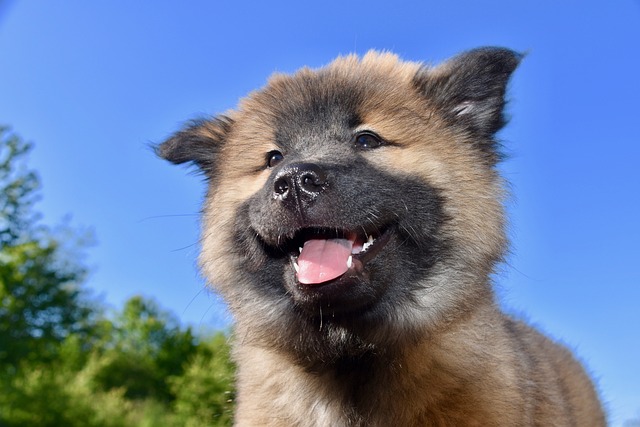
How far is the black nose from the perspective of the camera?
10.5 feet

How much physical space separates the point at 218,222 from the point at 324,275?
103cm

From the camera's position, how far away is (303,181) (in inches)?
127

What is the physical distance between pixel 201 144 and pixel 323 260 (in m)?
1.64

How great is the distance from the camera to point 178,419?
21.0m

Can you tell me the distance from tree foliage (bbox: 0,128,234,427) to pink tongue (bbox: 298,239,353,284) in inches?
720

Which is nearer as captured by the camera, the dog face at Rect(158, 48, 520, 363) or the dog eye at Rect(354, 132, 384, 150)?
the dog face at Rect(158, 48, 520, 363)

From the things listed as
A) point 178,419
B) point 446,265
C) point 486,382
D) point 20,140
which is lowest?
point 178,419

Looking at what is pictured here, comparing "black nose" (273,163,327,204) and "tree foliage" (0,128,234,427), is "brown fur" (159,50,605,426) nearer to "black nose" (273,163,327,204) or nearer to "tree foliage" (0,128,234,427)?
"black nose" (273,163,327,204)

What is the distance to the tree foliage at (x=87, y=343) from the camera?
2175 cm

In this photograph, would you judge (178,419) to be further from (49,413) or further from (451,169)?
(451,169)

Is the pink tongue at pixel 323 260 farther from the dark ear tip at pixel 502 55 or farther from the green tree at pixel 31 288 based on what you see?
the green tree at pixel 31 288

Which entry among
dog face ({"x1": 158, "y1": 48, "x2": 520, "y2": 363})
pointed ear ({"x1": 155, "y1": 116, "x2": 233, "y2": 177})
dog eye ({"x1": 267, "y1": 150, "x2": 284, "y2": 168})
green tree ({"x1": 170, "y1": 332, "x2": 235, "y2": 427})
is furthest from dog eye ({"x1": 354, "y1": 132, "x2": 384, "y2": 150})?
green tree ({"x1": 170, "y1": 332, "x2": 235, "y2": 427})

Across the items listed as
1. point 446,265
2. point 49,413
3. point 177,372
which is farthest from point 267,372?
point 177,372

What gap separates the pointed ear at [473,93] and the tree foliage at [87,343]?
18.1 meters
